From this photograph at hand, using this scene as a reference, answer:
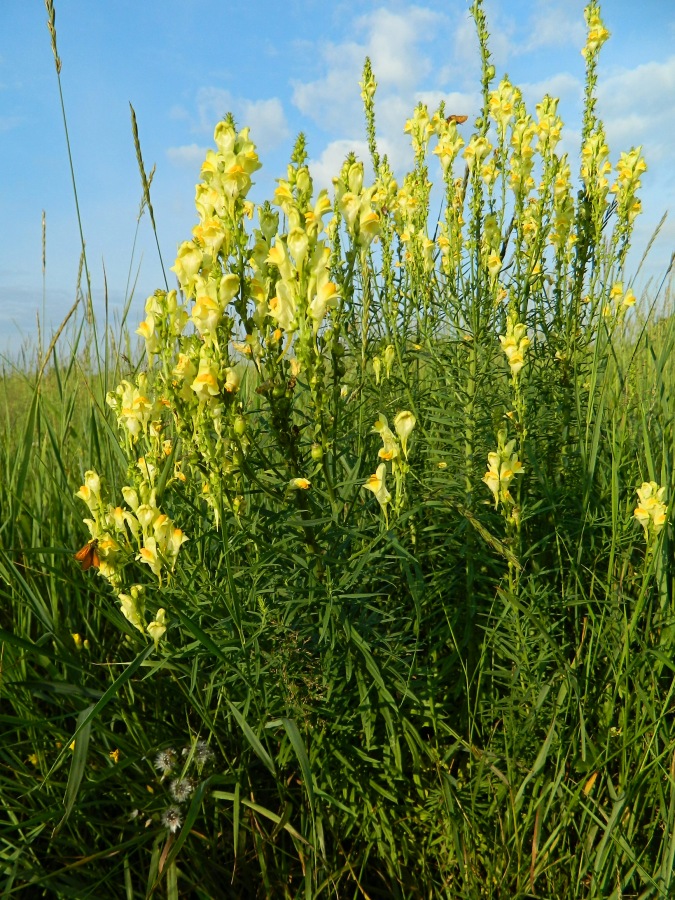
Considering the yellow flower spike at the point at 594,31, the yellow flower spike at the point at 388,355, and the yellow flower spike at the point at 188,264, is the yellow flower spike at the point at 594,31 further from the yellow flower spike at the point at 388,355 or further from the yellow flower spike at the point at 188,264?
the yellow flower spike at the point at 188,264

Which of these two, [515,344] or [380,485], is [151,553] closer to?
[380,485]

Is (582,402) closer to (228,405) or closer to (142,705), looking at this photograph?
(228,405)

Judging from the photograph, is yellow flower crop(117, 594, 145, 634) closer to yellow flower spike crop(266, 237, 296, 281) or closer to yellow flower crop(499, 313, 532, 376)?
yellow flower spike crop(266, 237, 296, 281)

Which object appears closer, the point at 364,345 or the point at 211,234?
the point at 211,234

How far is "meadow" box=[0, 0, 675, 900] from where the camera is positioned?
1742 mm

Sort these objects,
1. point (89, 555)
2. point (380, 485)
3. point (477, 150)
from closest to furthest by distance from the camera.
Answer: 1. point (380, 485)
2. point (89, 555)
3. point (477, 150)

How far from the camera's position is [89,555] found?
6.57 feet

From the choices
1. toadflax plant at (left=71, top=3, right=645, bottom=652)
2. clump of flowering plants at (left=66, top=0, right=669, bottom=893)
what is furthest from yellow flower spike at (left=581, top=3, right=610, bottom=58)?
clump of flowering plants at (left=66, top=0, right=669, bottom=893)

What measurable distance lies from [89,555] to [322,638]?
708 mm

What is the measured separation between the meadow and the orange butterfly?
0.02 m

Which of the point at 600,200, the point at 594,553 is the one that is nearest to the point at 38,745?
the point at 594,553

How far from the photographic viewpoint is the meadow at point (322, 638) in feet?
5.72

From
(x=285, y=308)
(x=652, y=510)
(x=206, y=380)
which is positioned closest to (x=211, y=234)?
(x=285, y=308)

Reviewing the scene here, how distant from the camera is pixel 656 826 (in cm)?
194
